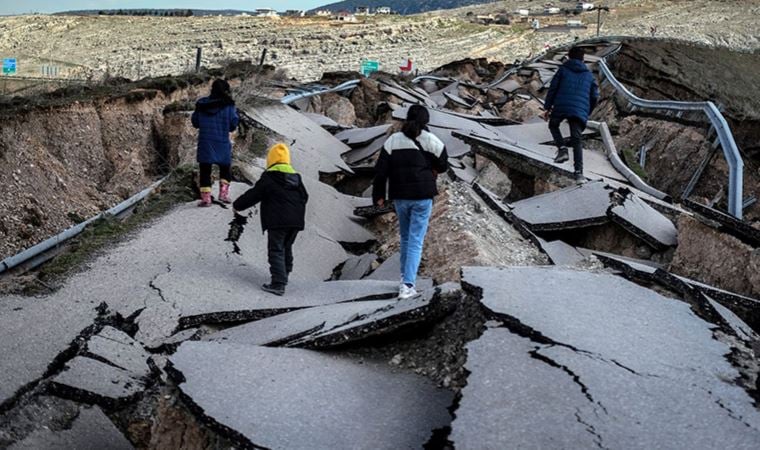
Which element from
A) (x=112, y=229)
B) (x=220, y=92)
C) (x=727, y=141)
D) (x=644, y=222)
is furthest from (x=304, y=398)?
(x=727, y=141)

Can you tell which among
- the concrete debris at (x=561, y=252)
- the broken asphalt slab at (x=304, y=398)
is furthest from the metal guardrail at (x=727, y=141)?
the broken asphalt slab at (x=304, y=398)

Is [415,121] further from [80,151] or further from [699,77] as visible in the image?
[699,77]

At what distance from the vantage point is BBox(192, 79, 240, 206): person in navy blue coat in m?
8.87

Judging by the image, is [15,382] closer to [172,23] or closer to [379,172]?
[379,172]

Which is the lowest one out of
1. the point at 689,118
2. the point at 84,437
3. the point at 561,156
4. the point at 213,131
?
the point at 84,437

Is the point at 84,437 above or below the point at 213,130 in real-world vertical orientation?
below

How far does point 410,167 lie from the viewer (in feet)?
20.9

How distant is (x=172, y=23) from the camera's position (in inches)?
2557

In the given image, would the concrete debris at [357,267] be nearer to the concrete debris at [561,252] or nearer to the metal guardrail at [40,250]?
the concrete debris at [561,252]

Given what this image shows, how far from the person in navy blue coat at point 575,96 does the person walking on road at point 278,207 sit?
14.5 ft

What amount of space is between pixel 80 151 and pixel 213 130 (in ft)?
16.6

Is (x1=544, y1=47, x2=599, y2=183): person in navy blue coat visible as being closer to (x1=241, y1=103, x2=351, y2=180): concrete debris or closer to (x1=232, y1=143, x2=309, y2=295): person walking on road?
(x1=241, y1=103, x2=351, y2=180): concrete debris

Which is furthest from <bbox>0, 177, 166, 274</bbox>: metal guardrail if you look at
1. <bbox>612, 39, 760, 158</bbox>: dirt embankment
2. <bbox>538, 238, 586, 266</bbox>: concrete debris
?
<bbox>612, 39, 760, 158</bbox>: dirt embankment

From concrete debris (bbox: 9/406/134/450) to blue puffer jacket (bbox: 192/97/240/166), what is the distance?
13.8 feet
